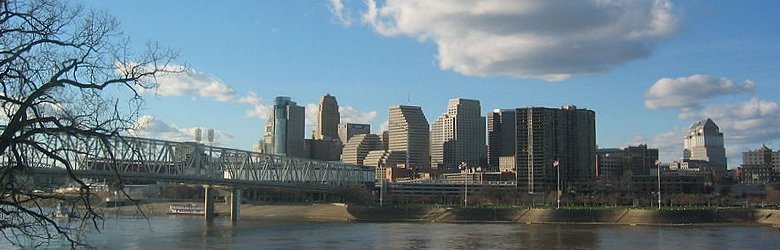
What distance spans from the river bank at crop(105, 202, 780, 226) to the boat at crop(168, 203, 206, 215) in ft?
16.5

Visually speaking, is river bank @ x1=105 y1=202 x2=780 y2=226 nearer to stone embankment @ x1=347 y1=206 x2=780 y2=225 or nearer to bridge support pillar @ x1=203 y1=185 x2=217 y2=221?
stone embankment @ x1=347 y1=206 x2=780 y2=225

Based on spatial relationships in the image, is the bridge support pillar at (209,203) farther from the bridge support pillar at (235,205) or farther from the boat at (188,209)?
the boat at (188,209)

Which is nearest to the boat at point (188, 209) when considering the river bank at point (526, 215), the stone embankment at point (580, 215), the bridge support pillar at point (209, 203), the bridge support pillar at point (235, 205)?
the river bank at point (526, 215)

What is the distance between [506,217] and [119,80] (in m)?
131

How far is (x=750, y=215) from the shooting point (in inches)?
5094

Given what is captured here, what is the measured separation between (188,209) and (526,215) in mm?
77861

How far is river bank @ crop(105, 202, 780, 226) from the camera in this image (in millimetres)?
127625

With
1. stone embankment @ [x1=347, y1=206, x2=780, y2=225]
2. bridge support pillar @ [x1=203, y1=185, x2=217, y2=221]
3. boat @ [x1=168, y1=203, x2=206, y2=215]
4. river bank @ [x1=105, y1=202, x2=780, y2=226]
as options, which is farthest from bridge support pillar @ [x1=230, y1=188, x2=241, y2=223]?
stone embankment @ [x1=347, y1=206, x2=780, y2=225]

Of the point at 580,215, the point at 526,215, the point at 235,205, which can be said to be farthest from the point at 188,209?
the point at 580,215

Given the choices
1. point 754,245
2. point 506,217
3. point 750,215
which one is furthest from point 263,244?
point 750,215

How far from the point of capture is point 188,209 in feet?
583

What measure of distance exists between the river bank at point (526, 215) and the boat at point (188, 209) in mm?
5017

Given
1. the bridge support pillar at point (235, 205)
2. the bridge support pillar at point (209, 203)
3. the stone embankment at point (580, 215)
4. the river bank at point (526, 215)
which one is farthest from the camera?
the bridge support pillar at point (209, 203)

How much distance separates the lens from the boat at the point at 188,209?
175 meters
